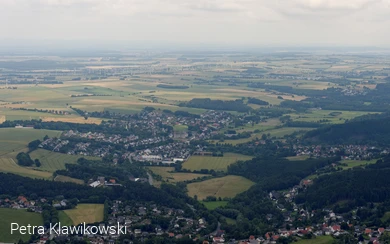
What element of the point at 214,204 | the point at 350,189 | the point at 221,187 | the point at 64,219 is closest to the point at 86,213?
the point at 64,219

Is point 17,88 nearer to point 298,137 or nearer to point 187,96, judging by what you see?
point 187,96

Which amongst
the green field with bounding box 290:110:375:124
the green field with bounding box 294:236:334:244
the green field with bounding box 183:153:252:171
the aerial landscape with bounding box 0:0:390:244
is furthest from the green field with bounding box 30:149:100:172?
the green field with bounding box 290:110:375:124

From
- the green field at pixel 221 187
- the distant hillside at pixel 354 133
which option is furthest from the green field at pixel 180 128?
the green field at pixel 221 187

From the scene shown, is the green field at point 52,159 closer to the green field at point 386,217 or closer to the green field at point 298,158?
the green field at point 298,158

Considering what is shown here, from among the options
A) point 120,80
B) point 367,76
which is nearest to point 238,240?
point 120,80

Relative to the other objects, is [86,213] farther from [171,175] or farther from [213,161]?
[213,161]
